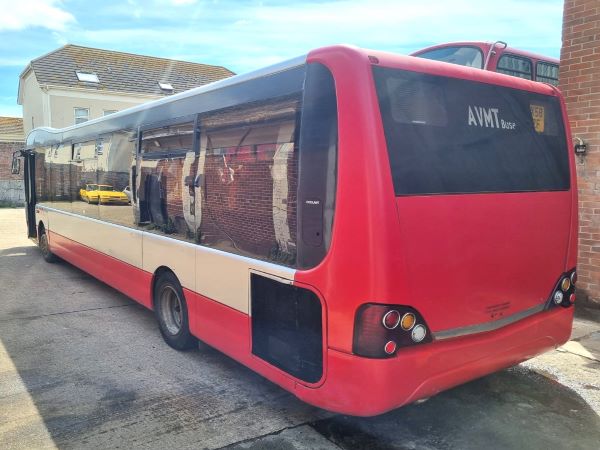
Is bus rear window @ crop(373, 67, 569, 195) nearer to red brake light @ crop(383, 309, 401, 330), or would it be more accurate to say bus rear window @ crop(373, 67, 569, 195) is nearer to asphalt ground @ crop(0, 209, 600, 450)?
red brake light @ crop(383, 309, 401, 330)

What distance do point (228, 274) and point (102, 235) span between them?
11.8 ft

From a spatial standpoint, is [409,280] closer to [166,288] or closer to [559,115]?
[559,115]

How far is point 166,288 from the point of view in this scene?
17.1ft

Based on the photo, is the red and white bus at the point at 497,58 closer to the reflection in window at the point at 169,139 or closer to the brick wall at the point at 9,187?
the reflection in window at the point at 169,139

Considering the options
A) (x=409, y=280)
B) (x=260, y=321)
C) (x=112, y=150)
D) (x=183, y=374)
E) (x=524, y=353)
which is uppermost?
(x=112, y=150)

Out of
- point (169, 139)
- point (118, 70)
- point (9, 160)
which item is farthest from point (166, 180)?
point (9, 160)

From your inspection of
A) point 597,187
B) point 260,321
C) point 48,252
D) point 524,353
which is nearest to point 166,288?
point 260,321

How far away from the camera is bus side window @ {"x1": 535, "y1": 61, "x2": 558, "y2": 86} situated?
7.15m

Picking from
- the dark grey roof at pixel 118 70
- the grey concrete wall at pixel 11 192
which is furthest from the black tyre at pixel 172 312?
the grey concrete wall at pixel 11 192

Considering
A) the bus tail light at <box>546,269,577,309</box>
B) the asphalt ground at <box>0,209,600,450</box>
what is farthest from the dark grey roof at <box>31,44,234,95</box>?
the bus tail light at <box>546,269,577,309</box>

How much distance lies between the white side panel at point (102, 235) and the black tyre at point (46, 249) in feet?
2.87

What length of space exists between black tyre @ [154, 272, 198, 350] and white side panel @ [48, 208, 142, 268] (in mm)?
601

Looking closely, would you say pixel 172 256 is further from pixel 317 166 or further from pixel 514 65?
pixel 514 65

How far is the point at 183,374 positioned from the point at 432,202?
2.78 m
